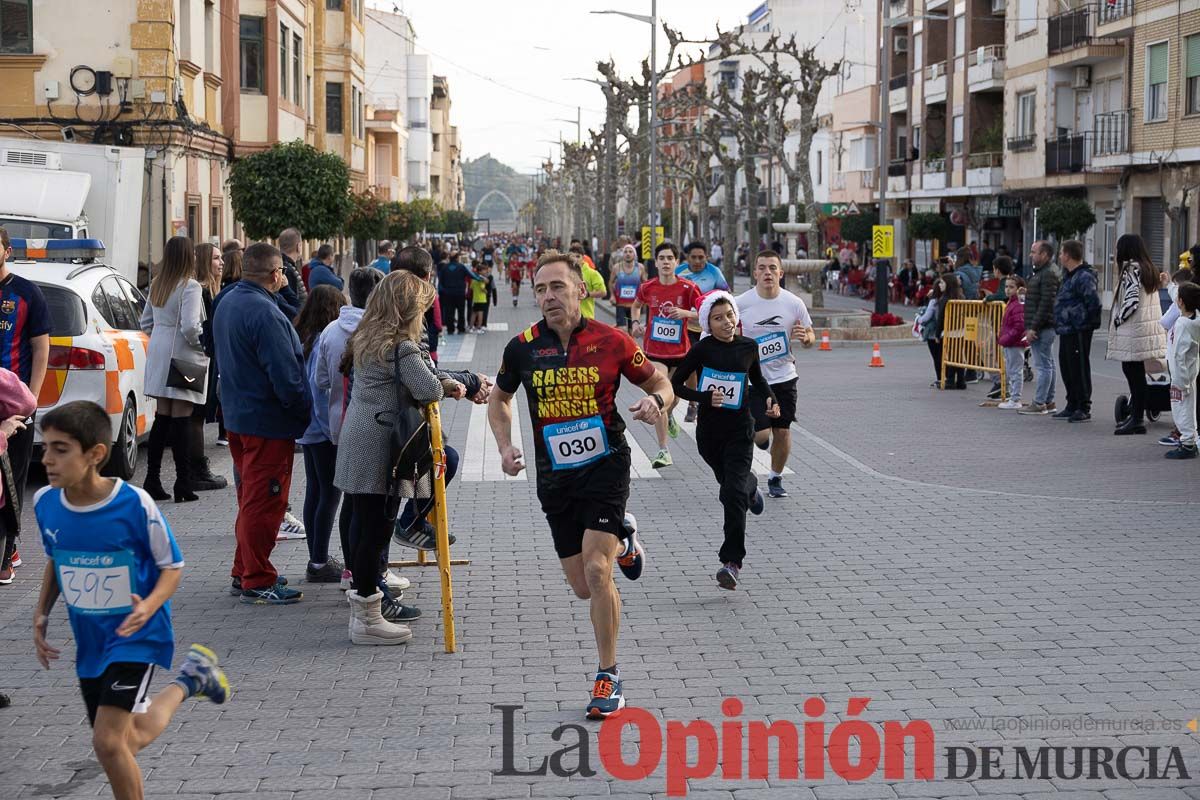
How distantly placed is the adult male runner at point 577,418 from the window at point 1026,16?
4349 cm

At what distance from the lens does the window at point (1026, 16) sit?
46.9 meters

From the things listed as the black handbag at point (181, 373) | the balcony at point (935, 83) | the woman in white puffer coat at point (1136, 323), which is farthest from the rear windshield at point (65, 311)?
the balcony at point (935, 83)

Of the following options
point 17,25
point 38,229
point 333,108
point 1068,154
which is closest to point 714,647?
point 38,229

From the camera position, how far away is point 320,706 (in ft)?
20.9

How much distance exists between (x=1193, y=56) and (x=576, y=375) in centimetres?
3428

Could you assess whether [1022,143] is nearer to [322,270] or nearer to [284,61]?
[284,61]

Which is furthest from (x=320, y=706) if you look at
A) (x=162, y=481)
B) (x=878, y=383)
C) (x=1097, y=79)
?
(x=1097, y=79)

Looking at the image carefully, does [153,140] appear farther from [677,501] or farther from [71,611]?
[71,611]

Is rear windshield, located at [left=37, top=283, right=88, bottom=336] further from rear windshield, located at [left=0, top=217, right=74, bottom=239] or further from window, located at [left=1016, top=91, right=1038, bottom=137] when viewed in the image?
window, located at [left=1016, top=91, right=1038, bottom=137]

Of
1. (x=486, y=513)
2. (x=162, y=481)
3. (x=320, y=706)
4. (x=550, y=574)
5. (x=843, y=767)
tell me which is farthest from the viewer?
(x=162, y=481)

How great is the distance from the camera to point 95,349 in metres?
11.5

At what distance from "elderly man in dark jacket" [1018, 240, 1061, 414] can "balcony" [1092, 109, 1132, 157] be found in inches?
961

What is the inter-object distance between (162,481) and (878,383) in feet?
39.1

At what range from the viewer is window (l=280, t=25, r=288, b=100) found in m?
36.3
